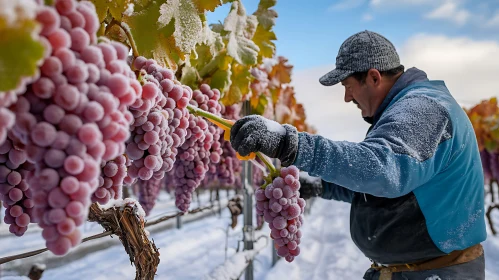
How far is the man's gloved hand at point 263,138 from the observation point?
119 centimetres

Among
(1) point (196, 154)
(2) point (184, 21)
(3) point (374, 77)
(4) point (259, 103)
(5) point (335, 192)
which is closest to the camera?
(2) point (184, 21)

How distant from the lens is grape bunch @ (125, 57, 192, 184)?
0.81 meters

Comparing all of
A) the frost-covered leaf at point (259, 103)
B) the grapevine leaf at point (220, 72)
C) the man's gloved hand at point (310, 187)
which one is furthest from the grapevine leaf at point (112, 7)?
the frost-covered leaf at point (259, 103)

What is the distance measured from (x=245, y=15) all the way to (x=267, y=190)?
3.38ft

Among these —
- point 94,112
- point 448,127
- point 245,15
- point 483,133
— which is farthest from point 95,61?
point 483,133

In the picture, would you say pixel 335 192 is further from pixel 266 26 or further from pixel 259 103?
pixel 266 26

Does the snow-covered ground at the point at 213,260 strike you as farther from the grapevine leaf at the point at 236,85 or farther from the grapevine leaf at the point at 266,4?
the grapevine leaf at the point at 266,4

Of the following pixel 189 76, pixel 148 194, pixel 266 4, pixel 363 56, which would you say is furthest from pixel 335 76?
pixel 148 194

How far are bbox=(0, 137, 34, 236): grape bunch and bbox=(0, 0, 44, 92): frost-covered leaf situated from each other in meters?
0.28

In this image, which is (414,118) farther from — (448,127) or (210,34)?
(210,34)

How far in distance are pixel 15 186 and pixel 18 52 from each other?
43cm

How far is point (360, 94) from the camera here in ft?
6.99

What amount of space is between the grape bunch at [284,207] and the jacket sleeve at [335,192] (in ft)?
3.44

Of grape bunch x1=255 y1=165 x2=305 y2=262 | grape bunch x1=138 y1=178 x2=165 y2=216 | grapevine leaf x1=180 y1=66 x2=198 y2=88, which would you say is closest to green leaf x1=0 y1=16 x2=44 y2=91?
grape bunch x1=255 y1=165 x2=305 y2=262
